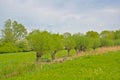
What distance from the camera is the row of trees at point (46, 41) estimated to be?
35406 mm

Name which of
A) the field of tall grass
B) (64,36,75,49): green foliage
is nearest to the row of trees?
(64,36,75,49): green foliage

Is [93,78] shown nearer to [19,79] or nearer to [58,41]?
[19,79]

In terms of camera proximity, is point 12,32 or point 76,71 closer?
point 76,71

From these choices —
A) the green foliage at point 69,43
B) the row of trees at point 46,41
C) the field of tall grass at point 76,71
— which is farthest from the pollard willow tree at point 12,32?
the field of tall grass at point 76,71

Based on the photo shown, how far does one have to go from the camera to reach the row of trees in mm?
35406

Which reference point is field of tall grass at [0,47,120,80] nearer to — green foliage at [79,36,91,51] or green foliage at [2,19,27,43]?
green foliage at [79,36,91,51]

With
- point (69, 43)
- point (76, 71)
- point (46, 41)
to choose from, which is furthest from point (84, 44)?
point (76, 71)

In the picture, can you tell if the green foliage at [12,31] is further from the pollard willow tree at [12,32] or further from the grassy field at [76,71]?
the grassy field at [76,71]

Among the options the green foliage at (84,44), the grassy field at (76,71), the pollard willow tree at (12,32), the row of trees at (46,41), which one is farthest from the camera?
the pollard willow tree at (12,32)

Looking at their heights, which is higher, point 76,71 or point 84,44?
point 84,44

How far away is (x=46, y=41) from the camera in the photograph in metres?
35.4

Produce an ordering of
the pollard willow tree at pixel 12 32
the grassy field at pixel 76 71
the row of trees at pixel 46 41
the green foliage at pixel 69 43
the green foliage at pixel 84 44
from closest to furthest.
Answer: the grassy field at pixel 76 71, the row of trees at pixel 46 41, the green foliage at pixel 69 43, the green foliage at pixel 84 44, the pollard willow tree at pixel 12 32

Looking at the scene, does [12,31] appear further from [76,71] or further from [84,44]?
[76,71]

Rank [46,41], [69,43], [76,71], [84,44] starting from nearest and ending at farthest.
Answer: [76,71], [46,41], [69,43], [84,44]
